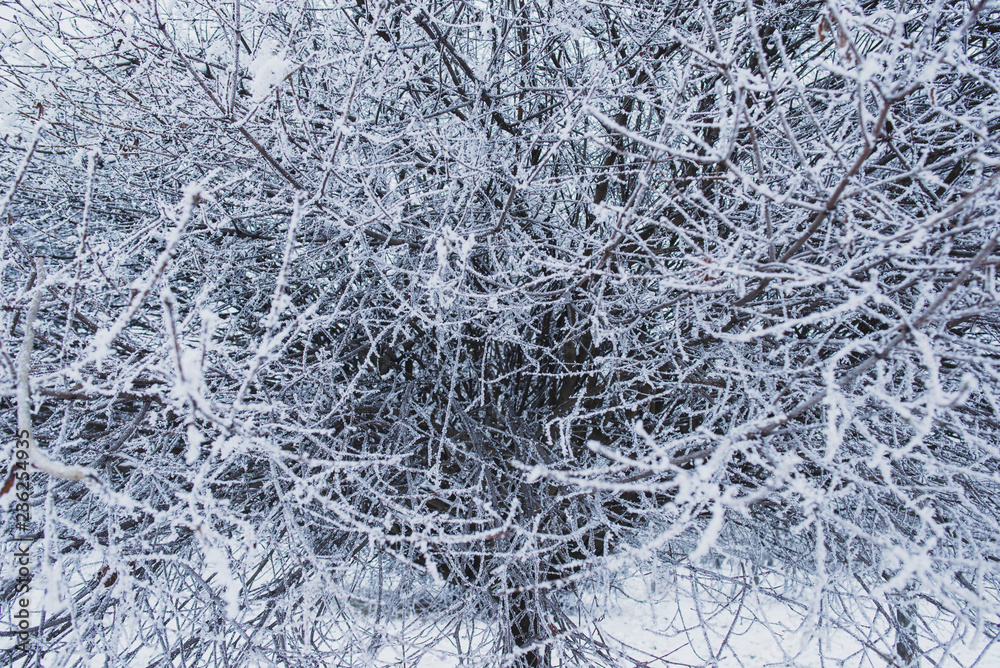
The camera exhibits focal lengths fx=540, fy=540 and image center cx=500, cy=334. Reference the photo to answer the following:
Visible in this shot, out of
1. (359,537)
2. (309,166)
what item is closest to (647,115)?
(309,166)

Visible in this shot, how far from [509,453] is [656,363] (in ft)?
4.02

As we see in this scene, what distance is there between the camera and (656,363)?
2592 mm

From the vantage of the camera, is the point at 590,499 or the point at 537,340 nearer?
the point at 590,499

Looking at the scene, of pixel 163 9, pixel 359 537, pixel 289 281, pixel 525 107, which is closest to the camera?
pixel 163 9

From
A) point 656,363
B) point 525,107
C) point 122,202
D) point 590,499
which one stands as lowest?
point 590,499

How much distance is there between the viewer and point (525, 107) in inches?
144

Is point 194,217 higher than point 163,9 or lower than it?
lower

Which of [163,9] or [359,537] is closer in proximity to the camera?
[163,9]

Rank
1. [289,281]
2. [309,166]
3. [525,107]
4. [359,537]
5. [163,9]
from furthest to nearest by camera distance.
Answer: [525,107], [289,281], [359,537], [309,166], [163,9]

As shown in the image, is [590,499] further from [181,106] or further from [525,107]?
[181,106]

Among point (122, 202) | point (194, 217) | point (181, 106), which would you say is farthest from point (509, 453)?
point (122, 202)

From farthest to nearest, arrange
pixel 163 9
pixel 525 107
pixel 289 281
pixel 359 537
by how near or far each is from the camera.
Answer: pixel 525 107 → pixel 289 281 → pixel 359 537 → pixel 163 9

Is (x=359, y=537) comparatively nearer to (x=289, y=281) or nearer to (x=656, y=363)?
(x=289, y=281)

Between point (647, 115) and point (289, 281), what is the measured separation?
262 centimetres
